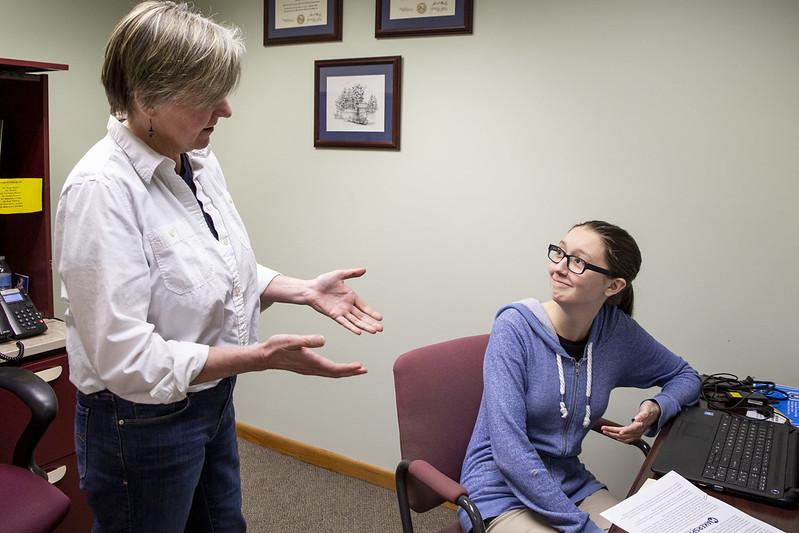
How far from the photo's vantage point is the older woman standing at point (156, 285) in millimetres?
1217

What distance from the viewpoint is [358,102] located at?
2805mm

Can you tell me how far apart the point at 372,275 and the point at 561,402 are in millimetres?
1278

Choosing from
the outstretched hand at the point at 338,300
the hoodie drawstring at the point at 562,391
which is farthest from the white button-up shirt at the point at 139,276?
the hoodie drawstring at the point at 562,391

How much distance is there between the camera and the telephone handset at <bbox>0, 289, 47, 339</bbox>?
2182 millimetres

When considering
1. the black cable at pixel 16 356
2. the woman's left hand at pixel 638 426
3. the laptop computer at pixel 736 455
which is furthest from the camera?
the black cable at pixel 16 356

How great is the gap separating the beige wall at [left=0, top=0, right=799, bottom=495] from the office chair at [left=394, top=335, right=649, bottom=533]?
642 millimetres

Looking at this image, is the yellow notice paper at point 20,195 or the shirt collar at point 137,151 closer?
the shirt collar at point 137,151

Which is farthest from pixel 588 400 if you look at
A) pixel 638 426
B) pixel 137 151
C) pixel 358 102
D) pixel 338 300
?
A: pixel 358 102

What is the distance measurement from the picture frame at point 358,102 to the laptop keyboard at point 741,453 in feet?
5.24

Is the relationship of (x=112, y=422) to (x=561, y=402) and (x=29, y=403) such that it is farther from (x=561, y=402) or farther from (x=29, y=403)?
(x=561, y=402)

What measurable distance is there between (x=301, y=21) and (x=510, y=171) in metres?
1.12

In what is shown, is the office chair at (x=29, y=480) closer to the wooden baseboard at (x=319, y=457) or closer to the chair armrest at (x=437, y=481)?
the chair armrest at (x=437, y=481)

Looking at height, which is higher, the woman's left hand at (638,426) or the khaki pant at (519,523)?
the woman's left hand at (638,426)

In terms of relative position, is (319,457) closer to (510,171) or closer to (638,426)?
(510,171)
